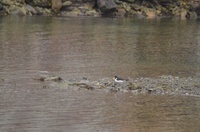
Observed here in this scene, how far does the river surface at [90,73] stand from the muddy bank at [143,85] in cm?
63

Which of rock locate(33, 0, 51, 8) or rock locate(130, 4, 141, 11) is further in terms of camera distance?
rock locate(130, 4, 141, 11)

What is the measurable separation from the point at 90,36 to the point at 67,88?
22920 mm

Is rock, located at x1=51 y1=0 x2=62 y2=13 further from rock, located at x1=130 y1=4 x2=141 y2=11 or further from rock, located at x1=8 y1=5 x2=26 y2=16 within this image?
rock, located at x1=130 y1=4 x2=141 y2=11

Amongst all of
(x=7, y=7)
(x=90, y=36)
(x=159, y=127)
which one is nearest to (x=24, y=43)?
(x=90, y=36)

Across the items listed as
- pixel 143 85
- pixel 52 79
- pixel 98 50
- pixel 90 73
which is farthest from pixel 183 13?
pixel 143 85

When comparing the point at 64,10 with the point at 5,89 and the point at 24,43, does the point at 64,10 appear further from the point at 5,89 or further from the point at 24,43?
the point at 5,89

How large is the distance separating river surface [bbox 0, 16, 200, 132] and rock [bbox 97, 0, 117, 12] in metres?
24.9

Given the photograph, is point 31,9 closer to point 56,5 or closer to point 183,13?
point 56,5

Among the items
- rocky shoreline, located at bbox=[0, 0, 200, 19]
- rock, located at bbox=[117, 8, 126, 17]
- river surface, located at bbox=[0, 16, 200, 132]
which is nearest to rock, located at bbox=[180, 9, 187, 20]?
rocky shoreline, located at bbox=[0, 0, 200, 19]

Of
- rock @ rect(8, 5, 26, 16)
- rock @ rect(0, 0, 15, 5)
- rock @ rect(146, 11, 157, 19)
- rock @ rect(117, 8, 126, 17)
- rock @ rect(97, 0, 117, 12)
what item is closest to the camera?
rock @ rect(8, 5, 26, 16)

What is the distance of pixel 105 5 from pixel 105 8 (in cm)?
66

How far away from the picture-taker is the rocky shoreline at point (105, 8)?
72.2 m

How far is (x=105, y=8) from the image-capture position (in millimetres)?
76250

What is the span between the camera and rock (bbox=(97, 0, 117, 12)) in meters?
76.2
